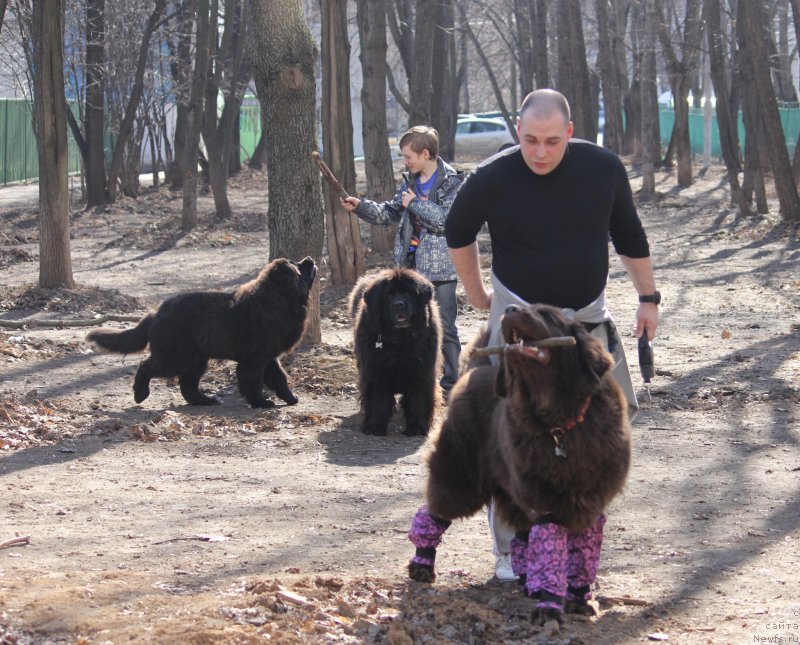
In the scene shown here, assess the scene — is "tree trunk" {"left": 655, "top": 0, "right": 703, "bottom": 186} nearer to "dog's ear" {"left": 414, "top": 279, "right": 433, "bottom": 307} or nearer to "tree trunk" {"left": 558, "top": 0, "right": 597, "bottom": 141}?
"tree trunk" {"left": 558, "top": 0, "right": 597, "bottom": 141}

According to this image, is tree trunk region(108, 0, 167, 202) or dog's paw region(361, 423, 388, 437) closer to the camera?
dog's paw region(361, 423, 388, 437)

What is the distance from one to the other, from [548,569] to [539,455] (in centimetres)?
53

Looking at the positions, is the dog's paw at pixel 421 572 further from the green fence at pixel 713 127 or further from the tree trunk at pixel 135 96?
the green fence at pixel 713 127

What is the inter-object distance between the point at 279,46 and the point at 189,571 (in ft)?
22.2

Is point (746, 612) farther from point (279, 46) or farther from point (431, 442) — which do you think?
point (279, 46)

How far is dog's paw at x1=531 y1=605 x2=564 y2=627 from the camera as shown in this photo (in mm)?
4734

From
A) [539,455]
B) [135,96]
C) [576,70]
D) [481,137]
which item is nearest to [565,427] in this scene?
[539,455]

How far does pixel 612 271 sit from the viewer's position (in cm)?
1795

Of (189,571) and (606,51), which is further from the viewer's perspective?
(606,51)

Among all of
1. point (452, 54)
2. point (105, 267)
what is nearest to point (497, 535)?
point (105, 267)

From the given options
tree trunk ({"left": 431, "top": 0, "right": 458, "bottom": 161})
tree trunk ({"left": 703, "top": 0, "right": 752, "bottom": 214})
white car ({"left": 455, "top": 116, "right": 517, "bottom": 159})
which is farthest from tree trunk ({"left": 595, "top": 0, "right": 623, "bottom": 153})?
tree trunk ({"left": 703, "top": 0, "right": 752, "bottom": 214})

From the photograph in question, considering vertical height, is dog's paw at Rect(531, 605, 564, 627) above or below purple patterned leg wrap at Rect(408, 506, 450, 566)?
below

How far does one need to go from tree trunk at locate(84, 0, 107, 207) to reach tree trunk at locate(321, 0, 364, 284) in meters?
14.3

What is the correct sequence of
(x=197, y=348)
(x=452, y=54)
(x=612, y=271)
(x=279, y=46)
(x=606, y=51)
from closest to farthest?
1. (x=197, y=348)
2. (x=279, y=46)
3. (x=612, y=271)
4. (x=606, y=51)
5. (x=452, y=54)
